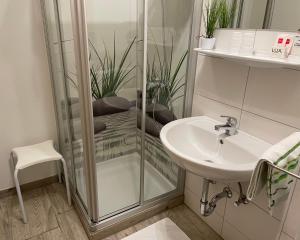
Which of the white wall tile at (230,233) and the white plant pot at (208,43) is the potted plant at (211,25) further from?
the white wall tile at (230,233)

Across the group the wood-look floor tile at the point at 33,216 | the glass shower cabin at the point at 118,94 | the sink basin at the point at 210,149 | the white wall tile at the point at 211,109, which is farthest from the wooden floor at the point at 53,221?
the white wall tile at the point at 211,109

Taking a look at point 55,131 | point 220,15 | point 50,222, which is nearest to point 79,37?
point 220,15

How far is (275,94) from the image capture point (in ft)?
3.88

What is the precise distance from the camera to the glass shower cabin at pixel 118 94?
1.31m

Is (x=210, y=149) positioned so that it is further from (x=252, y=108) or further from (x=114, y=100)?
(x=114, y=100)

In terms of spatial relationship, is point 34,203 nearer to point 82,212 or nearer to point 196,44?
point 82,212

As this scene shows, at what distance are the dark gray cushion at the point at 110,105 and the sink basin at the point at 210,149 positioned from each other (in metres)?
0.36

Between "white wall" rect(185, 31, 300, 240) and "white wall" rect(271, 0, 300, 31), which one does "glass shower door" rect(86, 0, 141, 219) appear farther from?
"white wall" rect(271, 0, 300, 31)

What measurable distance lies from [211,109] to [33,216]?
5.01 ft

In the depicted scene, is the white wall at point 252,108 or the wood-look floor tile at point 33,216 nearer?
the white wall at point 252,108

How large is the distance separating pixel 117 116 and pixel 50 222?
0.94m

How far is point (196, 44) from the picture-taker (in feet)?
5.09

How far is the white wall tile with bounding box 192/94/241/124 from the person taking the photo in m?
1.41

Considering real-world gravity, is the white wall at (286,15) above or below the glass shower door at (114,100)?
above
